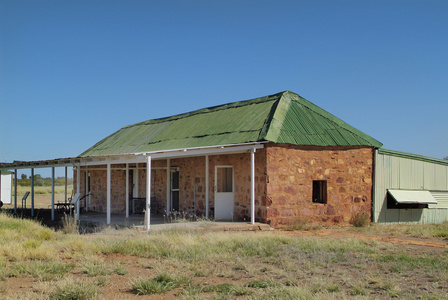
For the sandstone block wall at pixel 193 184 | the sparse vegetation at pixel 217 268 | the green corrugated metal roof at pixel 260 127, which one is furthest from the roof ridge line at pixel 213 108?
the sparse vegetation at pixel 217 268

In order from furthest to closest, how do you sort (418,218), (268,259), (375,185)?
(418,218)
(375,185)
(268,259)

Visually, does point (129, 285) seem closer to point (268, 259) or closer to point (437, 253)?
point (268, 259)

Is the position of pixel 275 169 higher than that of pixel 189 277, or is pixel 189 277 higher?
pixel 275 169

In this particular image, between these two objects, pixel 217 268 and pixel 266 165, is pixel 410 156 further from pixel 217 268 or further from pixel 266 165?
pixel 217 268

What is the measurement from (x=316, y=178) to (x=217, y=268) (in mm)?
7843

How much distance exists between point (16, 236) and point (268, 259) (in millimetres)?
7021

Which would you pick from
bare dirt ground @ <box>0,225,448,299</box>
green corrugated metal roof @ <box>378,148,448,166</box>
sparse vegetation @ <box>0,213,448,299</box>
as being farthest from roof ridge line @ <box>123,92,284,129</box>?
bare dirt ground @ <box>0,225,448,299</box>

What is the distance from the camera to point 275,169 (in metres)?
15.1

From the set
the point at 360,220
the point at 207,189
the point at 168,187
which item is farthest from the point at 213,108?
the point at 360,220

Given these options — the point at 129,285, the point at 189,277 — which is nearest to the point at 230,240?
the point at 189,277

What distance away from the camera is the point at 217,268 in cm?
894

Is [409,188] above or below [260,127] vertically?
below

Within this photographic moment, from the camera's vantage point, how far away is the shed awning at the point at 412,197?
17391 millimetres

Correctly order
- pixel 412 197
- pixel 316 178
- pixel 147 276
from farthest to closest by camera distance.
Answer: pixel 412 197 → pixel 316 178 → pixel 147 276
